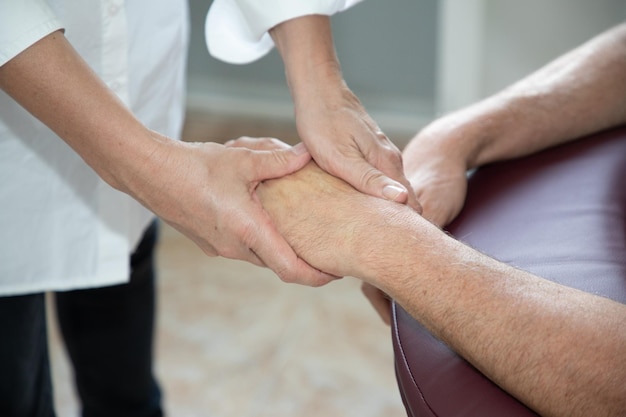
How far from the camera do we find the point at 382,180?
3.49 feet

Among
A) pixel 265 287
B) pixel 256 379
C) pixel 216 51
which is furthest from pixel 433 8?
pixel 216 51

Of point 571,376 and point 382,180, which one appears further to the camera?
point 382,180

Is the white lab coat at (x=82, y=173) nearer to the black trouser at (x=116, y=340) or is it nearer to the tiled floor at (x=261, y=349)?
the black trouser at (x=116, y=340)

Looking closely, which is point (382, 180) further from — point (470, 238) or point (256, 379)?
point (256, 379)

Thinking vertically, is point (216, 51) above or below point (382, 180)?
above

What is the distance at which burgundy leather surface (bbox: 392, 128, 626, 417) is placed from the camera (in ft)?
2.83

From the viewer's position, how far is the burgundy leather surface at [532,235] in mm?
864

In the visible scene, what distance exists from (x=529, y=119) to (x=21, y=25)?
710mm

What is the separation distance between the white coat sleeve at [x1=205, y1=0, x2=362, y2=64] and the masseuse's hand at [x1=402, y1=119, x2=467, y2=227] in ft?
0.75

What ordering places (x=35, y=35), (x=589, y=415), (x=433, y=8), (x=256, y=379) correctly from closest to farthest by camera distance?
(x=589, y=415) < (x=35, y=35) < (x=256, y=379) < (x=433, y=8)

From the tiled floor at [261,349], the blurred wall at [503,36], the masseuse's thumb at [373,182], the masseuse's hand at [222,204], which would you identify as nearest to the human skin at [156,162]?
the masseuse's hand at [222,204]

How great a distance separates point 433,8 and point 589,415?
2.12 m

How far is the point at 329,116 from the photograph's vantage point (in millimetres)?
1109

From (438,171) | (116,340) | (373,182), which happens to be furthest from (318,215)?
(116,340)
